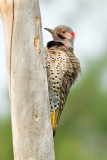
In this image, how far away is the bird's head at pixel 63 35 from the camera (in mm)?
6430

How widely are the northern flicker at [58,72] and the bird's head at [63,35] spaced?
7cm

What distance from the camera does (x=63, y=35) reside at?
6531 millimetres

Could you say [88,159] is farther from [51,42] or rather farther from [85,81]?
[51,42]

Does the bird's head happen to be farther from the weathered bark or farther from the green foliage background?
the green foliage background

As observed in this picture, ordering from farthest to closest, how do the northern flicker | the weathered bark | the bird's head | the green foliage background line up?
the green foliage background → the bird's head → the northern flicker → the weathered bark

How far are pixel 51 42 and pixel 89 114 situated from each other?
5.00m

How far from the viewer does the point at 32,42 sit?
502 cm

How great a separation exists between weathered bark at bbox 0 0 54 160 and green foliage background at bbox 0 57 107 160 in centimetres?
531

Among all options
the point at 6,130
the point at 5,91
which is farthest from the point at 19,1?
the point at 6,130

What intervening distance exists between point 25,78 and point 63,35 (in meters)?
1.70

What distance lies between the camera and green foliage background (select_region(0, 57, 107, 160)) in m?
10.5

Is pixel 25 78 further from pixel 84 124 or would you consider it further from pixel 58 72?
pixel 84 124

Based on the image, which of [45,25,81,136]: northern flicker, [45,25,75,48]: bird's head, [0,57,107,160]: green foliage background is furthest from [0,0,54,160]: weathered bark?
[0,57,107,160]: green foliage background

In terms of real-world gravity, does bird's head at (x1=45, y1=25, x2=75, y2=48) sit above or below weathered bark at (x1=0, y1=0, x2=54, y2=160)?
above
